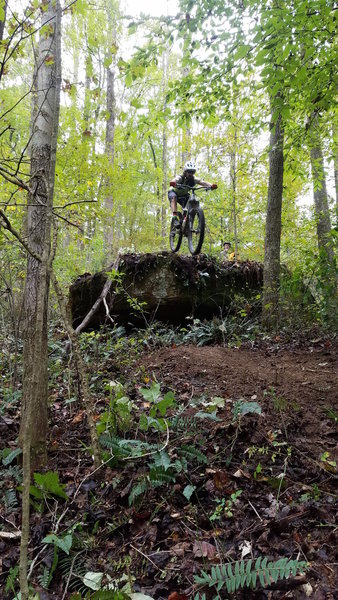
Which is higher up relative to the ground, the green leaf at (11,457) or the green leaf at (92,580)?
the green leaf at (11,457)

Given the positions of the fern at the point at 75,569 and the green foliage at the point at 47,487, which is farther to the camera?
the green foliage at the point at 47,487

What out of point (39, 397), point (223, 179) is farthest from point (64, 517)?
point (223, 179)

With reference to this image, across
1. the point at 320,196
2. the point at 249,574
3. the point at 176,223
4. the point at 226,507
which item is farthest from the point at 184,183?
the point at 249,574

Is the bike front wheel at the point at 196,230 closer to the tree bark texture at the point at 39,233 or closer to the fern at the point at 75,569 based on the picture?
Result: the tree bark texture at the point at 39,233

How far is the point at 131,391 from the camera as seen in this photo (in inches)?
159

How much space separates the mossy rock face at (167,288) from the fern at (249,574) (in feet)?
17.9

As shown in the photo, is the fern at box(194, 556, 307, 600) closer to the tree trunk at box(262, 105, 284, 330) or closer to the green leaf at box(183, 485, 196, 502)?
the green leaf at box(183, 485, 196, 502)

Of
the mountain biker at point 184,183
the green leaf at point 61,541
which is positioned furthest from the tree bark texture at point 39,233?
the mountain biker at point 184,183

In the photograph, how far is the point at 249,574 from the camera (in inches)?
61.4

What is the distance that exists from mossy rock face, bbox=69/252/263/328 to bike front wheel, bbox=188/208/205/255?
0.96 feet

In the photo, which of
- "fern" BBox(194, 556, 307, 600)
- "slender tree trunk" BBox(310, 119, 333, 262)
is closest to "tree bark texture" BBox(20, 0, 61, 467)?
"fern" BBox(194, 556, 307, 600)

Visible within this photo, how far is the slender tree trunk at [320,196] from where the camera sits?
6.44 meters

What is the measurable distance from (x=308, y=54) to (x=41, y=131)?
9.21 ft

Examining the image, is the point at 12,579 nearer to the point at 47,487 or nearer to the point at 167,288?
the point at 47,487
